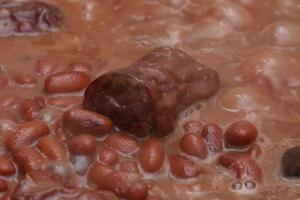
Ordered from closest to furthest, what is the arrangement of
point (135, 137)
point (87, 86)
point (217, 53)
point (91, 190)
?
point (91, 190) → point (135, 137) → point (87, 86) → point (217, 53)

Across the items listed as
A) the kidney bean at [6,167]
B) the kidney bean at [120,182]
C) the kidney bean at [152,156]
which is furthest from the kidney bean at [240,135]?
the kidney bean at [6,167]

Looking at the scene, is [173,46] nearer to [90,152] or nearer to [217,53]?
[217,53]

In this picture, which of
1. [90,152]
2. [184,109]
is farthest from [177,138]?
[90,152]

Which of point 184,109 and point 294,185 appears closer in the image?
point 294,185

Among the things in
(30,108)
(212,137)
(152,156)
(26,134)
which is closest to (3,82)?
(30,108)

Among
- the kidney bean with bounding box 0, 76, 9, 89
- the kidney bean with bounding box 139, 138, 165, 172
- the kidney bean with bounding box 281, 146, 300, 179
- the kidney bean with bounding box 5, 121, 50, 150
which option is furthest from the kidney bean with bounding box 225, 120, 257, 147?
the kidney bean with bounding box 0, 76, 9, 89

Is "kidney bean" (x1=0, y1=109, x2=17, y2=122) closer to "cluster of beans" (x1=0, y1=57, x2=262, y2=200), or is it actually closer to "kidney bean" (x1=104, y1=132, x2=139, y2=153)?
A: "cluster of beans" (x1=0, y1=57, x2=262, y2=200)
